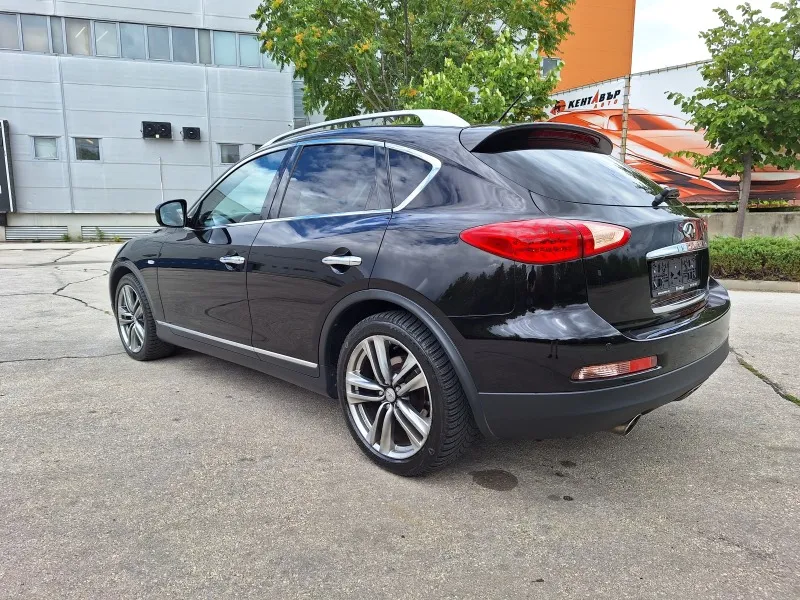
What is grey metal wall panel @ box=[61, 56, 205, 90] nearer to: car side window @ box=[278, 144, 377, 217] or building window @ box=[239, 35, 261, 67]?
building window @ box=[239, 35, 261, 67]

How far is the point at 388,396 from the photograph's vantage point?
2.80 meters

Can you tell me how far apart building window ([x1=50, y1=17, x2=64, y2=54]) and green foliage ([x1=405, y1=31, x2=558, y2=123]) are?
17.7m

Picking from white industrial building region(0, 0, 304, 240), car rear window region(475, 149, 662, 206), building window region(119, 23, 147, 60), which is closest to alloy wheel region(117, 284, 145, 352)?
car rear window region(475, 149, 662, 206)

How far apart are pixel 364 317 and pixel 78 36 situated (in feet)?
79.8

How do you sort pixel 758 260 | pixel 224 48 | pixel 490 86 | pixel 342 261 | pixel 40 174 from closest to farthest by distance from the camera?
pixel 342 261 → pixel 758 260 → pixel 490 86 → pixel 40 174 → pixel 224 48

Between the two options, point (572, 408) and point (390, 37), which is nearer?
point (572, 408)

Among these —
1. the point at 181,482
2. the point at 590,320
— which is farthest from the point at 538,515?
the point at 181,482

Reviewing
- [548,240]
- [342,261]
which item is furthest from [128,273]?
[548,240]

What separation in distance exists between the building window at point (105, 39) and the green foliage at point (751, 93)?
20.2 meters

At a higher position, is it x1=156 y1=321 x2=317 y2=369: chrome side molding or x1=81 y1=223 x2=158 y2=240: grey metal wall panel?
x1=156 y1=321 x2=317 y2=369: chrome side molding

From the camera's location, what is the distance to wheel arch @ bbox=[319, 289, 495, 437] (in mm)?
2475

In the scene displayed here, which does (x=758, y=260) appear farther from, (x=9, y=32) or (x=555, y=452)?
(x=9, y=32)

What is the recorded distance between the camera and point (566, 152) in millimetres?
2887

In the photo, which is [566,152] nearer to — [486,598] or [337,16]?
[486,598]
